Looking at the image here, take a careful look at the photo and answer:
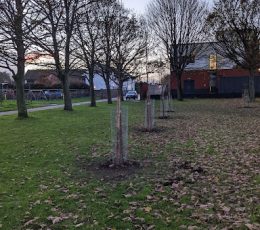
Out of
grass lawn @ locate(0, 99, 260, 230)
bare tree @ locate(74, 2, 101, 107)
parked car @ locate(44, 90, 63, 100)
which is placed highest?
bare tree @ locate(74, 2, 101, 107)

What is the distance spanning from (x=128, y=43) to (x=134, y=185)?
41.8 meters

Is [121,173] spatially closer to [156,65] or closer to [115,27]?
[115,27]

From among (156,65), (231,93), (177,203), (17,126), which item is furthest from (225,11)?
(177,203)

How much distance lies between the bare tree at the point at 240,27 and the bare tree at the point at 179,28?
13.1 meters

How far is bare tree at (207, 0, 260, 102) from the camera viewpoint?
1406 inches

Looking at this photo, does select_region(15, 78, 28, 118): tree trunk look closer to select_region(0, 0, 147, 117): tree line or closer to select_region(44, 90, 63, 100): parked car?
select_region(0, 0, 147, 117): tree line

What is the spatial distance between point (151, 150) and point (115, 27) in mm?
34292

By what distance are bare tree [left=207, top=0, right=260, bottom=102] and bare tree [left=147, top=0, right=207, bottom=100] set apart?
515 inches

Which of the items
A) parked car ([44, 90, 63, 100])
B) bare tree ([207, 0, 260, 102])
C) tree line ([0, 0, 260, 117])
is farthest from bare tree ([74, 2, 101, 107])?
parked car ([44, 90, 63, 100])

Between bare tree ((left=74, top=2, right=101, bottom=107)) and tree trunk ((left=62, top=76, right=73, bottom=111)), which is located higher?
bare tree ((left=74, top=2, right=101, bottom=107))

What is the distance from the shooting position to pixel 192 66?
67812 mm

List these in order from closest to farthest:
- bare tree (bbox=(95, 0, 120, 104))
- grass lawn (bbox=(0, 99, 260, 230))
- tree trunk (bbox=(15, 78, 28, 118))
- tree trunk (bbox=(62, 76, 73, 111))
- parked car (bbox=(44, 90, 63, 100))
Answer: grass lawn (bbox=(0, 99, 260, 230)) < tree trunk (bbox=(15, 78, 28, 118)) < tree trunk (bbox=(62, 76, 73, 111)) < bare tree (bbox=(95, 0, 120, 104)) < parked car (bbox=(44, 90, 63, 100))

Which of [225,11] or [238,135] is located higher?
[225,11]

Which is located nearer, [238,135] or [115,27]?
[238,135]
